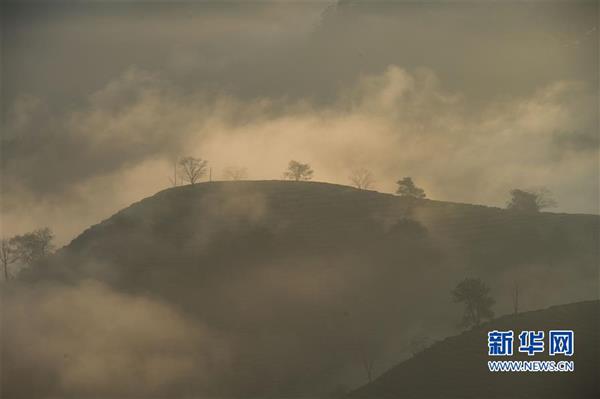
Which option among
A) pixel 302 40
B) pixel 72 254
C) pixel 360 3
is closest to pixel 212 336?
pixel 72 254

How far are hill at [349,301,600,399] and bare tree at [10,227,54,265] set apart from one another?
153 ft

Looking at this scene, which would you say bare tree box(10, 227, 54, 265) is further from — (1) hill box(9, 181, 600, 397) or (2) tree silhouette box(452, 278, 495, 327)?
(2) tree silhouette box(452, 278, 495, 327)

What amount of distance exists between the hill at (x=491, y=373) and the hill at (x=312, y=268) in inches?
210

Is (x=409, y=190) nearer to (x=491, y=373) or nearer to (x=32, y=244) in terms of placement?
(x=491, y=373)

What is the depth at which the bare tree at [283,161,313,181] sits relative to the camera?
3398 inches

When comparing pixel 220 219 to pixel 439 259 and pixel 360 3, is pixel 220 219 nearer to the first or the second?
pixel 439 259

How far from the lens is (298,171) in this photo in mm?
87438

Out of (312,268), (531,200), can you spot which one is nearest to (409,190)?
(531,200)

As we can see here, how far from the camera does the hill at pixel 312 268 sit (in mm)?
55562

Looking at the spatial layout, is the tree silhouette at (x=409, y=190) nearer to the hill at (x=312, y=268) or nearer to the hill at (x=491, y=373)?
the hill at (x=312, y=268)

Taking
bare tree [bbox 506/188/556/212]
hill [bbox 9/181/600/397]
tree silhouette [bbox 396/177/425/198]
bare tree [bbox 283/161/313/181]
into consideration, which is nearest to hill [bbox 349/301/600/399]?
hill [bbox 9/181/600/397]

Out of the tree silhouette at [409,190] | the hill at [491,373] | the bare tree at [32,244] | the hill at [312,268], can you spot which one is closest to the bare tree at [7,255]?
the bare tree at [32,244]

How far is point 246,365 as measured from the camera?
180 ft

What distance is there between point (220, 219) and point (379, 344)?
79.3ft
